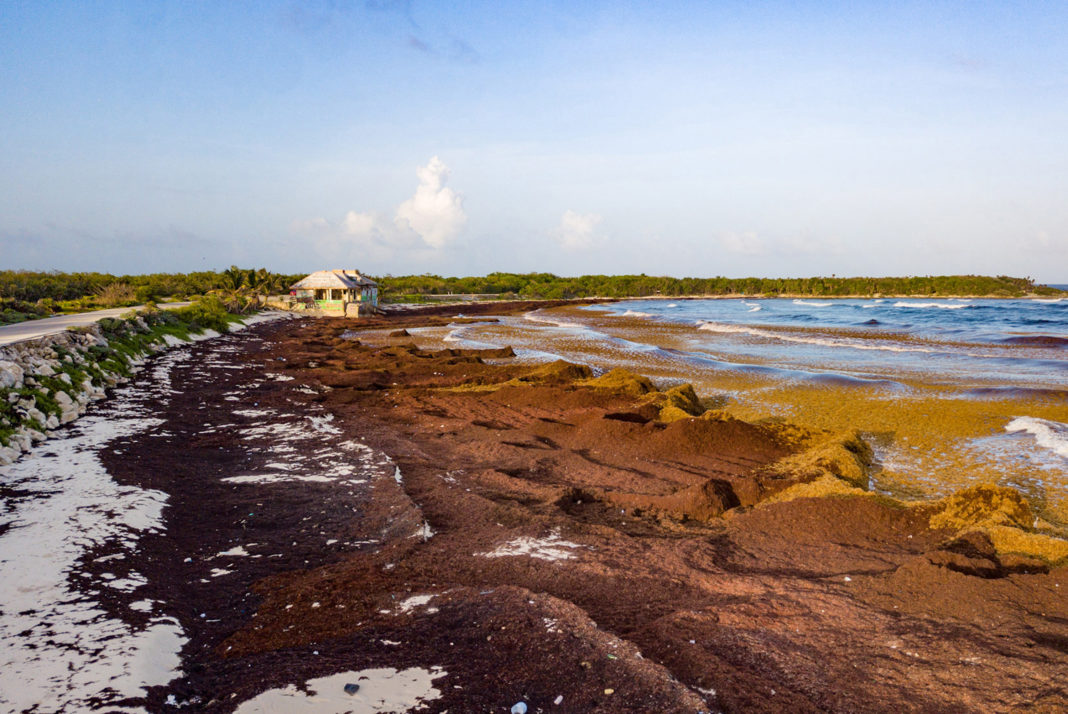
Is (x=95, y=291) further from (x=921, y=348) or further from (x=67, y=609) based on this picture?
(x=921, y=348)

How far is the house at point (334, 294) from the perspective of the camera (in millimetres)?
53312

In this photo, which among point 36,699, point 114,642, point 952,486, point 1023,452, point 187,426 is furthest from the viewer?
point 187,426

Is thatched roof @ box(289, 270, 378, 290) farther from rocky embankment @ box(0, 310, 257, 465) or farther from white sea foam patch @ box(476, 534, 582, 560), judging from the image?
white sea foam patch @ box(476, 534, 582, 560)

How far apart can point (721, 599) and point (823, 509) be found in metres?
2.58

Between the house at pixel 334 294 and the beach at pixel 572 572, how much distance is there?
42.6m

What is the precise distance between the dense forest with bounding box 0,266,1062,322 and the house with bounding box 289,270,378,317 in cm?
355

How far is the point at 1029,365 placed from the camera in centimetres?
2209

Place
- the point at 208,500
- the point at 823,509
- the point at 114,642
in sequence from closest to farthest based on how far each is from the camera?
the point at 114,642, the point at 823,509, the point at 208,500

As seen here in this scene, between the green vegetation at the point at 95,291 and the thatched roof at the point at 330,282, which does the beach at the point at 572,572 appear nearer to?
the green vegetation at the point at 95,291

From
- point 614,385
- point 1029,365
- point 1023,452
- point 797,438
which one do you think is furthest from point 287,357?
point 1029,365

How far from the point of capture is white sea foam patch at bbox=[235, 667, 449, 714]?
3650mm

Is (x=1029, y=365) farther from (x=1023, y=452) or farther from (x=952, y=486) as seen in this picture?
(x=952, y=486)

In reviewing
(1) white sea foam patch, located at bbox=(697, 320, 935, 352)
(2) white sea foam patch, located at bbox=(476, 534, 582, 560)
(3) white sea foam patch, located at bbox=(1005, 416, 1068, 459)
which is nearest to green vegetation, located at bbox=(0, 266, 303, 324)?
(2) white sea foam patch, located at bbox=(476, 534, 582, 560)

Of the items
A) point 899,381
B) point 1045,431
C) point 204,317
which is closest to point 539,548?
point 1045,431
